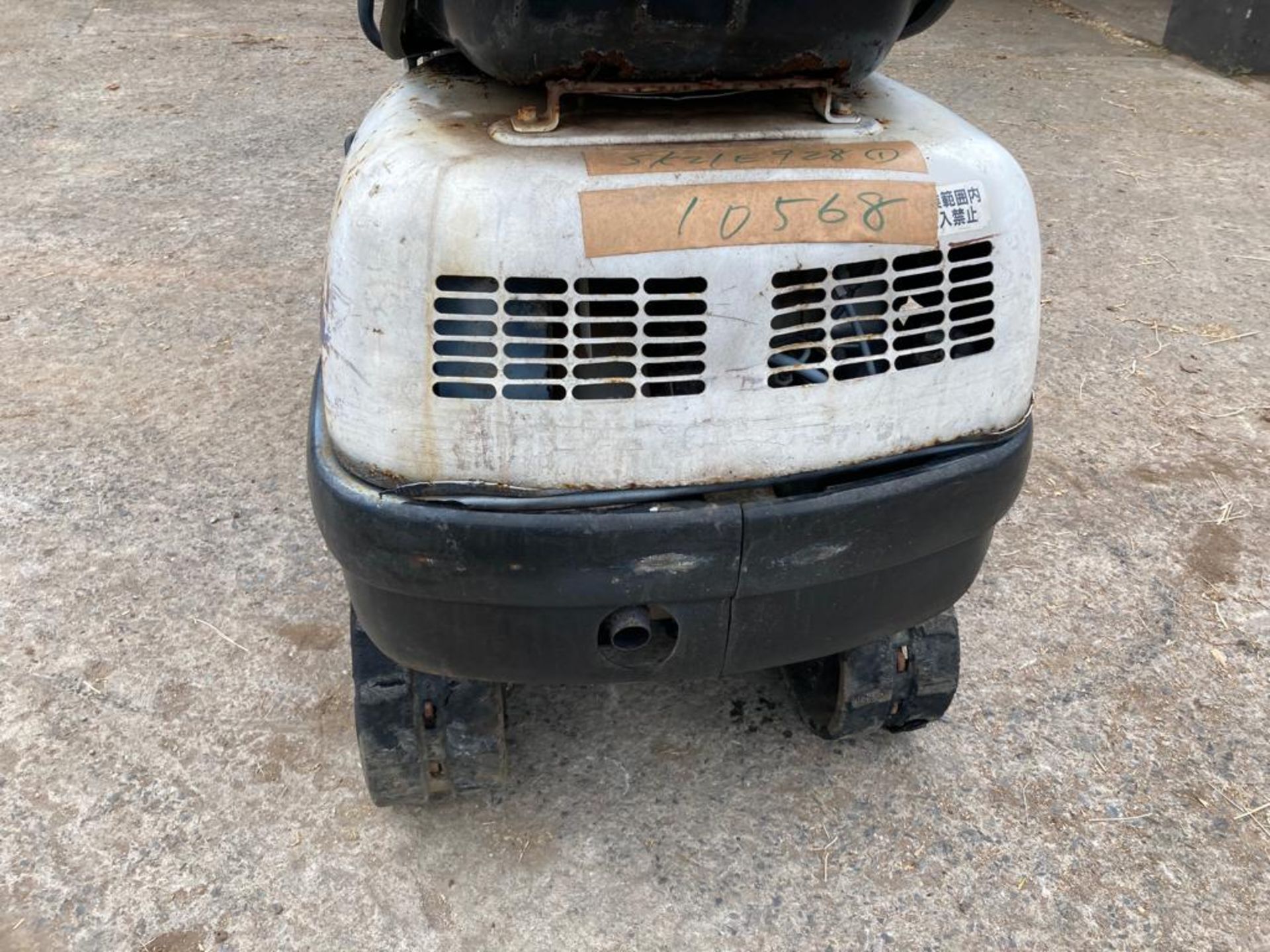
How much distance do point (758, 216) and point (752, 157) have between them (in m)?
0.13

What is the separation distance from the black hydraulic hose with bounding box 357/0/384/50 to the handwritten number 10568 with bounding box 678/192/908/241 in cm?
97

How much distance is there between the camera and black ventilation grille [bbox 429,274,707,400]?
4.59 ft

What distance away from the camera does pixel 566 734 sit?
2.17 m

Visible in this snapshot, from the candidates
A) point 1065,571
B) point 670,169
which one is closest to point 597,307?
point 670,169

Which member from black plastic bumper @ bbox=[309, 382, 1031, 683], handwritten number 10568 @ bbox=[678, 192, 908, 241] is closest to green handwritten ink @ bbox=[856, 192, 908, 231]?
handwritten number 10568 @ bbox=[678, 192, 908, 241]

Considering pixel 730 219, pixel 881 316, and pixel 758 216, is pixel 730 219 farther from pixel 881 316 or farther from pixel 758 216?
pixel 881 316

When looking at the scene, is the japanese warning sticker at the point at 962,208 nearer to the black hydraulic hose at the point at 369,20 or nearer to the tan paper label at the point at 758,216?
the tan paper label at the point at 758,216

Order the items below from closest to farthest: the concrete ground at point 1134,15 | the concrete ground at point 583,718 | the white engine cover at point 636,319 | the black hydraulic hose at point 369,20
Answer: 1. the white engine cover at point 636,319
2. the concrete ground at point 583,718
3. the black hydraulic hose at point 369,20
4. the concrete ground at point 1134,15

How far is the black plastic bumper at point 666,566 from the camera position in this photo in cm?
147

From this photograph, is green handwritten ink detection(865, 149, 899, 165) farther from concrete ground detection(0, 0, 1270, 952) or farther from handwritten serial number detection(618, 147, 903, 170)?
concrete ground detection(0, 0, 1270, 952)

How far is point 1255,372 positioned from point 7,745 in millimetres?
3738

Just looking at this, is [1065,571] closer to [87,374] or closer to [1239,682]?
[1239,682]

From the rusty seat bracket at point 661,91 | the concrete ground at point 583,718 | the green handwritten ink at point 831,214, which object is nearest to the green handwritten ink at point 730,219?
the green handwritten ink at point 831,214

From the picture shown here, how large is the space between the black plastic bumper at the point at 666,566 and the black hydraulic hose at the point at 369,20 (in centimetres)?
87
